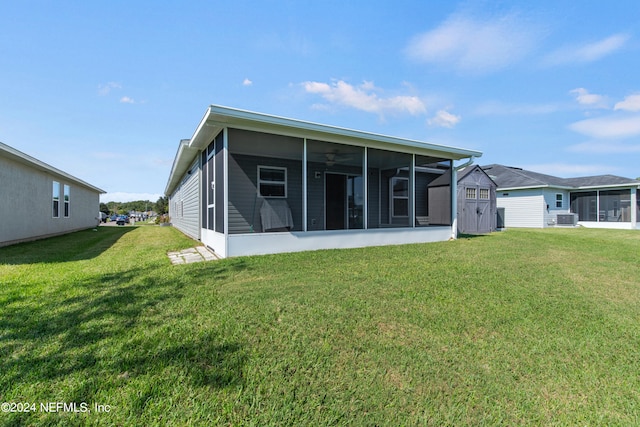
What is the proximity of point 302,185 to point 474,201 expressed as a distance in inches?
318

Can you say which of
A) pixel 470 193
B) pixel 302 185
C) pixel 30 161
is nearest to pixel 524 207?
pixel 470 193

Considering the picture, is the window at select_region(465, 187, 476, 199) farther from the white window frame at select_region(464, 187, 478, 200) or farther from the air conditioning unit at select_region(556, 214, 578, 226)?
the air conditioning unit at select_region(556, 214, 578, 226)

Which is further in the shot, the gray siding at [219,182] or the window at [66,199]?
the window at [66,199]

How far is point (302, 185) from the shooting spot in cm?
786

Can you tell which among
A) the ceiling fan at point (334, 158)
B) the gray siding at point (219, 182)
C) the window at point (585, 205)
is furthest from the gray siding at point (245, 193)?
the window at point (585, 205)

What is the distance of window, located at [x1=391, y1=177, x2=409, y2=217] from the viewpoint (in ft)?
33.4

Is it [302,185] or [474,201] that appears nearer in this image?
[302,185]

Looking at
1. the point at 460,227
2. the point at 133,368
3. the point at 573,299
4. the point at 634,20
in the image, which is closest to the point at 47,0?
the point at 133,368

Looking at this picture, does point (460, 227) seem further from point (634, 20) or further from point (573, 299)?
point (573, 299)

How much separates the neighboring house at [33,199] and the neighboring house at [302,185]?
170 inches

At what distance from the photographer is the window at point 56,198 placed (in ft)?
36.2

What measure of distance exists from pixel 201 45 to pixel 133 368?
27.1 ft

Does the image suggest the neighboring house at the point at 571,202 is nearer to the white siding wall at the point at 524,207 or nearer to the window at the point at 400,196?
the white siding wall at the point at 524,207

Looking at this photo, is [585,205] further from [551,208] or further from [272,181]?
[272,181]
